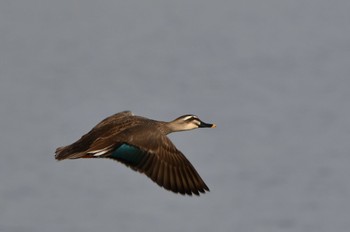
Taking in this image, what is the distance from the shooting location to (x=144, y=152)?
18.5 m

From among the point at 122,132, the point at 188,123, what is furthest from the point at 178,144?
the point at 122,132

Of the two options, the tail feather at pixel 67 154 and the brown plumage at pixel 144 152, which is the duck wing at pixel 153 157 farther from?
the tail feather at pixel 67 154

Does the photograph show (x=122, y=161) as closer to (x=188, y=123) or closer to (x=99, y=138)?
(x=99, y=138)

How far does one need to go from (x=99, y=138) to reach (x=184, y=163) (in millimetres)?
1274

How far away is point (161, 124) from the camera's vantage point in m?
19.3

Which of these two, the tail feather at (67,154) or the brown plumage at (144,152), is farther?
the tail feather at (67,154)

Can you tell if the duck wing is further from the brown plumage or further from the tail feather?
the tail feather

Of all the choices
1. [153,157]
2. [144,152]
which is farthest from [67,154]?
[153,157]

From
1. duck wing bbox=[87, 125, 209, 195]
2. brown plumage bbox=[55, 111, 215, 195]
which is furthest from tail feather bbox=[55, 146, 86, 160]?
duck wing bbox=[87, 125, 209, 195]

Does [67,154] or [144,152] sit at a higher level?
[144,152]

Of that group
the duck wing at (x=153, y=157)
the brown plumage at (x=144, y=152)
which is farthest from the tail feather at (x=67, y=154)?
the duck wing at (x=153, y=157)

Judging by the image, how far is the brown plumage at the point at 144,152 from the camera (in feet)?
59.5

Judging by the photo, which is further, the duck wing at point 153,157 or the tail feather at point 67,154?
the tail feather at point 67,154

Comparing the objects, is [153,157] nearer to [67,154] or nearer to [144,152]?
[144,152]
